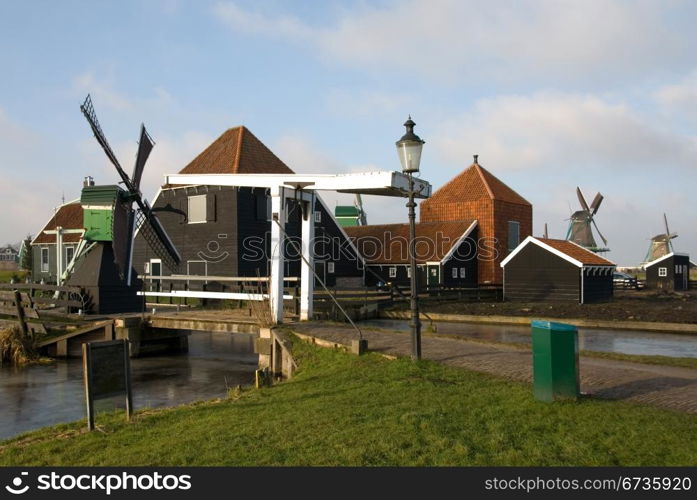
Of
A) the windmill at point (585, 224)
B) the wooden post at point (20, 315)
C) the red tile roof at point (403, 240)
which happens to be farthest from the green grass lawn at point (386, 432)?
the windmill at point (585, 224)

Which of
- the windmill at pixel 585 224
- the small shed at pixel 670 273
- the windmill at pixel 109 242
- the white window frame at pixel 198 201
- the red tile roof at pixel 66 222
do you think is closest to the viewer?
the windmill at pixel 109 242

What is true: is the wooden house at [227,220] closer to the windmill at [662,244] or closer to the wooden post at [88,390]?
the wooden post at [88,390]

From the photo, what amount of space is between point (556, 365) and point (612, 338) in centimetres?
1300

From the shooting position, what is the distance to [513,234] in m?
40.9

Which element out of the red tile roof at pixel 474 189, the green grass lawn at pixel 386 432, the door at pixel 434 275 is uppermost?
the red tile roof at pixel 474 189

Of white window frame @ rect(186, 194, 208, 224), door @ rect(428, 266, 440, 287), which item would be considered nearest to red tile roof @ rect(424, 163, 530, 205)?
door @ rect(428, 266, 440, 287)

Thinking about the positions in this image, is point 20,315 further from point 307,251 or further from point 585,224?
point 585,224

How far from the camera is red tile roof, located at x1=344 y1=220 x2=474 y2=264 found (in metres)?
39.0

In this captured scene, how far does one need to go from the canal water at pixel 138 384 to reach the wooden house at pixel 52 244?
94.0 ft

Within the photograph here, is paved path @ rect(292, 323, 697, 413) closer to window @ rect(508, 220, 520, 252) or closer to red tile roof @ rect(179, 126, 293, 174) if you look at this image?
red tile roof @ rect(179, 126, 293, 174)

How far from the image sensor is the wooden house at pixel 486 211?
3944cm
